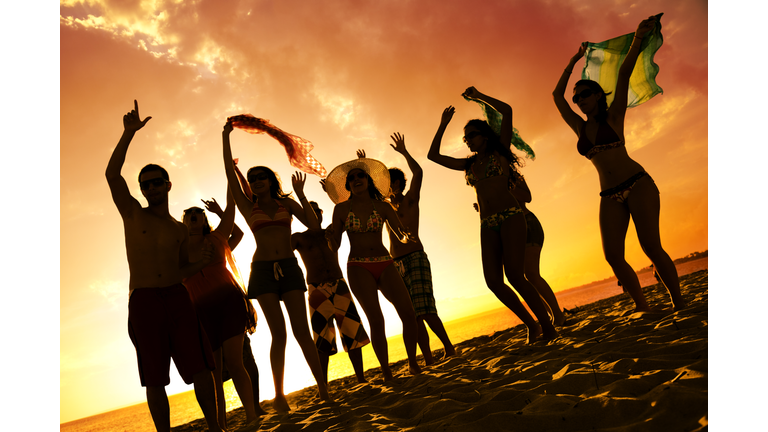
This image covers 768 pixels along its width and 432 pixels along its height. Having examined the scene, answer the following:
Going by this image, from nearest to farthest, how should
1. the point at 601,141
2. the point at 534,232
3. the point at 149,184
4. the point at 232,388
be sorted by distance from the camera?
the point at 149,184 → the point at 601,141 → the point at 534,232 → the point at 232,388

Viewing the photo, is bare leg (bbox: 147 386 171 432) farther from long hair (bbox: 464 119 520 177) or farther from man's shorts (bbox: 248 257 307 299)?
long hair (bbox: 464 119 520 177)

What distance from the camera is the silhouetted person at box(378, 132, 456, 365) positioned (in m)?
5.73

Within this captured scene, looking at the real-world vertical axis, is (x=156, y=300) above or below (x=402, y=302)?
above

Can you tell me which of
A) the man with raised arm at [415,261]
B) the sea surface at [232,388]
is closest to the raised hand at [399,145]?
the man with raised arm at [415,261]

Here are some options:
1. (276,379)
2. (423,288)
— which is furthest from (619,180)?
(276,379)

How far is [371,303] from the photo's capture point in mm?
4523

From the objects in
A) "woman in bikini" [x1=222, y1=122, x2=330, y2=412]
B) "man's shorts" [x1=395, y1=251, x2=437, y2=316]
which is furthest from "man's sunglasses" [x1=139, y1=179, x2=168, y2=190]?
"man's shorts" [x1=395, y1=251, x2=437, y2=316]

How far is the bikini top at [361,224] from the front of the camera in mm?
4766

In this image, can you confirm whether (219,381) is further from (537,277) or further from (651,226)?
(651,226)

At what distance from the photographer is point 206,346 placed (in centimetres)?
341

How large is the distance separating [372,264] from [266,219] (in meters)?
1.30

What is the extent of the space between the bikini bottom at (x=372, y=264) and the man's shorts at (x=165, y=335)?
1744 mm

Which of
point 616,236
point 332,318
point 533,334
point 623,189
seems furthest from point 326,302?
point 623,189

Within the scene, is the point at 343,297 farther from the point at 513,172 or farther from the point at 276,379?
the point at 513,172
